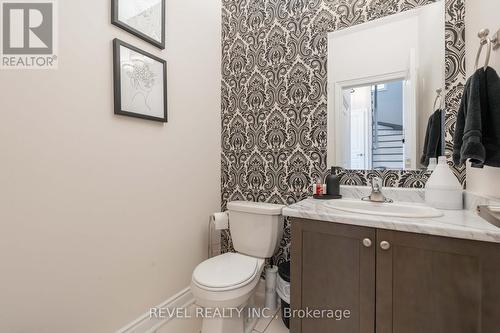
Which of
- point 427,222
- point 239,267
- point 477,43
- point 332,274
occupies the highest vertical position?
point 477,43

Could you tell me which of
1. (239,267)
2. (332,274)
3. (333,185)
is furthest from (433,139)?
(239,267)

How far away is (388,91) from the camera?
1.47 m

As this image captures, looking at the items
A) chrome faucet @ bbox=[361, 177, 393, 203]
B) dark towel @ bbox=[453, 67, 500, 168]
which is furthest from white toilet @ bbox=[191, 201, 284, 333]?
dark towel @ bbox=[453, 67, 500, 168]

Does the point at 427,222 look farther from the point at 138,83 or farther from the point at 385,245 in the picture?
the point at 138,83

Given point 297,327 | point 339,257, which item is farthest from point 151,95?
point 297,327

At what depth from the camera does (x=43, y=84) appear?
100cm

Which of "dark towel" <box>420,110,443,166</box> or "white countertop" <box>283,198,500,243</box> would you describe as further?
"dark towel" <box>420,110,443,166</box>

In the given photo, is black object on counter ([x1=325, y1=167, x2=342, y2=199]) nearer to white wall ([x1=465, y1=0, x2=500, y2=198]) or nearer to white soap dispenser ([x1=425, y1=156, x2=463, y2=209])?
white soap dispenser ([x1=425, y1=156, x2=463, y2=209])

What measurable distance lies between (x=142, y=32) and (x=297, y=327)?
1835 millimetres

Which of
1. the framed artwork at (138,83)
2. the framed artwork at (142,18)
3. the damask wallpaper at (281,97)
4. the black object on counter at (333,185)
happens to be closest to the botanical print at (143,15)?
the framed artwork at (142,18)

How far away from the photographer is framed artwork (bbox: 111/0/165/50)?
1271 mm

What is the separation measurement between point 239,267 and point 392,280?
833 mm

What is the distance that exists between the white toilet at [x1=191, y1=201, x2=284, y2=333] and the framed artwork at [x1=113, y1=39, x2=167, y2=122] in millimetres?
853

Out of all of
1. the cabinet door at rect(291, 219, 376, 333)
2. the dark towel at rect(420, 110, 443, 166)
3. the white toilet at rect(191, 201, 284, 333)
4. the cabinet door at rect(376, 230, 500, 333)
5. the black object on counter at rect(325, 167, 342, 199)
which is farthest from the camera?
the black object on counter at rect(325, 167, 342, 199)
